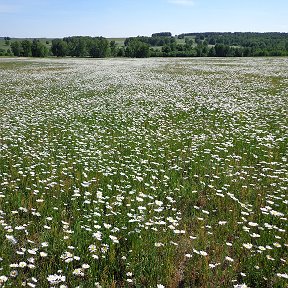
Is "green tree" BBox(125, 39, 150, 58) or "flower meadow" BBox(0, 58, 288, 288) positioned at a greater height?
"green tree" BBox(125, 39, 150, 58)

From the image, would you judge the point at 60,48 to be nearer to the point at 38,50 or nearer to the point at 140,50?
the point at 38,50

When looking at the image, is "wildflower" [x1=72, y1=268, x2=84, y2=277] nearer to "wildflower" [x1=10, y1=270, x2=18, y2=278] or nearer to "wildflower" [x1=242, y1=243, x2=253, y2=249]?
"wildflower" [x1=10, y1=270, x2=18, y2=278]

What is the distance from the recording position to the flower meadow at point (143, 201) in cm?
496

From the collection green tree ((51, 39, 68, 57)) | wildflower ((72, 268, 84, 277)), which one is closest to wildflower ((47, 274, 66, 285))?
wildflower ((72, 268, 84, 277))

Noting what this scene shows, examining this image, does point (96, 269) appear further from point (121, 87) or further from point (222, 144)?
point (121, 87)

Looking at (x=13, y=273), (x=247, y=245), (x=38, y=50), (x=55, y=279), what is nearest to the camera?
(x=55, y=279)

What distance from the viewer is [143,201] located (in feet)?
23.9

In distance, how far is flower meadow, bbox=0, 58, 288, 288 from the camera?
195 inches

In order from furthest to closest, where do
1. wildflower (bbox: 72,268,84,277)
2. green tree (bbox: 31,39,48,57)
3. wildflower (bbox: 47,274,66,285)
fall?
green tree (bbox: 31,39,48,57)
wildflower (bbox: 72,268,84,277)
wildflower (bbox: 47,274,66,285)

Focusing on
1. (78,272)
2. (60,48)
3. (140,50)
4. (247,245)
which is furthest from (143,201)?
(60,48)

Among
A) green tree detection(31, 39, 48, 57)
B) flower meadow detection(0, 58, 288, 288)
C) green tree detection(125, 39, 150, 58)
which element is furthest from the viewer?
green tree detection(31, 39, 48, 57)

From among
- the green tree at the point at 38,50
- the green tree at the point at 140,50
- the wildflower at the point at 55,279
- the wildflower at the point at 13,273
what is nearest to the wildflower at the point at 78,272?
the wildflower at the point at 55,279

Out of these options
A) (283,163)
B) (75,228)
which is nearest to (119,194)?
(75,228)

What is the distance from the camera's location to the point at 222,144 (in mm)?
11609
